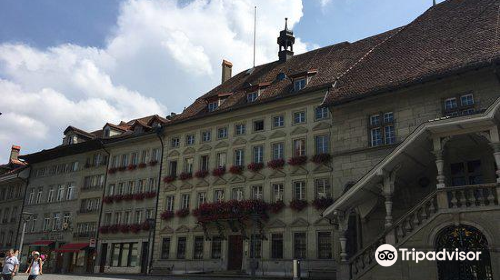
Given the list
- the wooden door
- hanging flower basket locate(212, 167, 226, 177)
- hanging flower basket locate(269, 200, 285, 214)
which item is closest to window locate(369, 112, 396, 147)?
hanging flower basket locate(269, 200, 285, 214)

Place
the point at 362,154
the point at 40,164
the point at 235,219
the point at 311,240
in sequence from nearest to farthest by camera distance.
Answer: the point at 362,154 < the point at 311,240 < the point at 235,219 < the point at 40,164

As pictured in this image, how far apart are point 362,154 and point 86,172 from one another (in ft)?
91.5

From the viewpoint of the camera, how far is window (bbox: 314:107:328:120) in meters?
28.0

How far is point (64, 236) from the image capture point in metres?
41.7

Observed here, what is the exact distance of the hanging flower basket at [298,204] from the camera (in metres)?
27.2

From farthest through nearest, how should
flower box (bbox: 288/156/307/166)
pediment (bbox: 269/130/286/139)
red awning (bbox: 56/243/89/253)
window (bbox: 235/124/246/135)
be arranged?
red awning (bbox: 56/243/89/253) < window (bbox: 235/124/246/135) < pediment (bbox: 269/130/286/139) < flower box (bbox: 288/156/307/166)

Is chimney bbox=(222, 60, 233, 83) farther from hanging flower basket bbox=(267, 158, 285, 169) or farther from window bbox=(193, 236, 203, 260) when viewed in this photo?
window bbox=(193, 236, 203, 260)

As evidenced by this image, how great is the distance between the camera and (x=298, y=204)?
27.4m

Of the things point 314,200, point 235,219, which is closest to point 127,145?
point 235,219

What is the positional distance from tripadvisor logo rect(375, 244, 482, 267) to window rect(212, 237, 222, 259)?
51.3 feet

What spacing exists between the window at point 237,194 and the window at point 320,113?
6.94m

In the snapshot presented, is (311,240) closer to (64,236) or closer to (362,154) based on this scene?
(362,154)

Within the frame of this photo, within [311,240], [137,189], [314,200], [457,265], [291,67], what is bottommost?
[457,265]

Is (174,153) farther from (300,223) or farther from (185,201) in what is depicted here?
(300,223)
